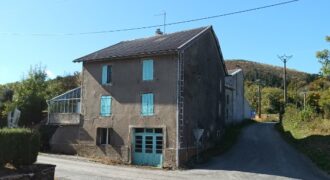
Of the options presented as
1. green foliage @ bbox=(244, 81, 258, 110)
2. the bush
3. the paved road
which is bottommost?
the paved road

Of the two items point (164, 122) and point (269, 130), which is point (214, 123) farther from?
point (269, 130)

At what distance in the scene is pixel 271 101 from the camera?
238 feet

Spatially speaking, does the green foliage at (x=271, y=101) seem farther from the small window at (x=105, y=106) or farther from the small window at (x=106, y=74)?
the small window at (x=105, y=106)

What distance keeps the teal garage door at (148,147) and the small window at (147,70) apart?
3479mm

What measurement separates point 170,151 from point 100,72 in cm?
859

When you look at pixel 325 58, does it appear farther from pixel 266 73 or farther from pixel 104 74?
pixel 266 73

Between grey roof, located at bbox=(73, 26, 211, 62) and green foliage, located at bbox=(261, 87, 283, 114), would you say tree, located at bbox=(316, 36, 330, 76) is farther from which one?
green foliage, located at bbox=(261, 87, 283, 114)

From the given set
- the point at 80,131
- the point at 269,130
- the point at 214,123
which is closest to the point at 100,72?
the point at 80,131

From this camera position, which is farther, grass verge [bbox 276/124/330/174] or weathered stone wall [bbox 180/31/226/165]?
weathered stone wall [bbox 180/31/226/165]

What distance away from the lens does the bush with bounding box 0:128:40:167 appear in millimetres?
14156

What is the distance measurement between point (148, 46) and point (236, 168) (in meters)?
10.8

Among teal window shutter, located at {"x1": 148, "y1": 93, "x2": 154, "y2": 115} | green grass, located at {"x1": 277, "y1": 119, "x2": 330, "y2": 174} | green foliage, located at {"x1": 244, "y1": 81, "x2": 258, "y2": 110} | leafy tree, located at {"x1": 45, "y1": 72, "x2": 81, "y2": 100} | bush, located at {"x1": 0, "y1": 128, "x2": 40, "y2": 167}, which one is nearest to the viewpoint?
bush, located at {"x1": 0, "y1": 128, "x2": 40, "y2": 167}

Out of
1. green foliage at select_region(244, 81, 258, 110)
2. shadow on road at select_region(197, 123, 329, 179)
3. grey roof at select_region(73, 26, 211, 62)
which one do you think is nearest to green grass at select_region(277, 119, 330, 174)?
shadow on road at select_region(197, 123, 329, 179)

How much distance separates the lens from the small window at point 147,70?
92.3 ft
